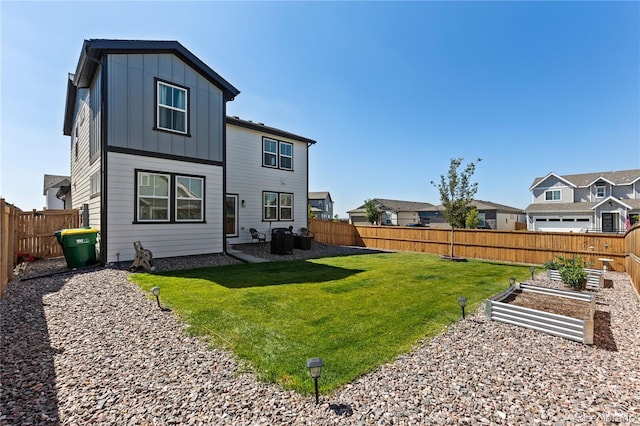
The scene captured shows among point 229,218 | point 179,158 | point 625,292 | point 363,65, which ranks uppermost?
point 363,65

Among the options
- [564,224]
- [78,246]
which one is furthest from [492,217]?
[78,246]

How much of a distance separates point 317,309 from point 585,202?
37238 mm

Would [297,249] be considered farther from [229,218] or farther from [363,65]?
[363,65]

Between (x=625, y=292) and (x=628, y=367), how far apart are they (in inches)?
200

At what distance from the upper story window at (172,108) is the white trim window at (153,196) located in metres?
1.72

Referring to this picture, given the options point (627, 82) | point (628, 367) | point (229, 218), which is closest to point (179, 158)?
point (229, 218)

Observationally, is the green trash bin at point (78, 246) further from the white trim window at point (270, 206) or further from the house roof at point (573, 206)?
the house roof at point (573, 206)

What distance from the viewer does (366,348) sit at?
3.64 m

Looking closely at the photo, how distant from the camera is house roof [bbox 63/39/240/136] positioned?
837 cm

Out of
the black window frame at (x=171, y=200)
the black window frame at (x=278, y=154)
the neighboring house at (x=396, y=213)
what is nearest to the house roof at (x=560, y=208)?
the neighboring house at (x=396, y=213)

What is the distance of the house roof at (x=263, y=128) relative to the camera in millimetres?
13922

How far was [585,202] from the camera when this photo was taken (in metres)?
29.6

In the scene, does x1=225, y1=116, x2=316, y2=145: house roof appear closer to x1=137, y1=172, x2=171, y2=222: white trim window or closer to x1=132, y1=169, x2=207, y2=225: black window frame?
x1=132, y1=169, x2=207, y2=225: black window frame

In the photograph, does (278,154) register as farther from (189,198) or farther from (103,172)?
(103,172)
